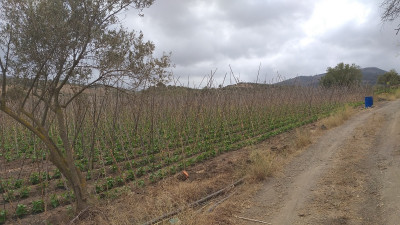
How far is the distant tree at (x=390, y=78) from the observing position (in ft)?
129

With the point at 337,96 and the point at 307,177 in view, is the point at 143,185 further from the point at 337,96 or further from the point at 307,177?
the point at 337,96

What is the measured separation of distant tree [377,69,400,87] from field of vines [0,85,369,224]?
25.4 m

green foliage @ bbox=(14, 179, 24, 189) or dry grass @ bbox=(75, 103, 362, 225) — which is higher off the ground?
green foliage @ bbox=(14, 179, 24, 189)

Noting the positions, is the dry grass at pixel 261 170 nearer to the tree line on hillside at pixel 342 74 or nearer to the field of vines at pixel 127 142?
the field of vines at pixel 127 142

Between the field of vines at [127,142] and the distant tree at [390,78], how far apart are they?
25.4 meters

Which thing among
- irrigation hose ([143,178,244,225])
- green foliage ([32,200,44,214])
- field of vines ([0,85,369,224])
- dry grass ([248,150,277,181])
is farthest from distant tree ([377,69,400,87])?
green foliage ([32,200,44,214])

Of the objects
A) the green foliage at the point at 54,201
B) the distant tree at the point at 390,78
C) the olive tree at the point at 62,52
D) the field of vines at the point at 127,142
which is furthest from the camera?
the distant tree at the point at 390,78

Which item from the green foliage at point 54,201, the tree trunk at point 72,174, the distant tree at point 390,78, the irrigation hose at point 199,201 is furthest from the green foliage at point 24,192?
the distant tree at point 390,78

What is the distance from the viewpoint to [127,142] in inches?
468

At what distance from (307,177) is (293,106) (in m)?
12.2

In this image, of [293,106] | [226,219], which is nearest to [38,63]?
[226,219]

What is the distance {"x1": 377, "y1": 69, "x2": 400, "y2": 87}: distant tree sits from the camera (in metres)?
39.5

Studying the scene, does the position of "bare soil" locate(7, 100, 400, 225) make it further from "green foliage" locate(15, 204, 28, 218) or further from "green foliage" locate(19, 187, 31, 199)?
"green foliage" locate(19, 187, 31, 199)

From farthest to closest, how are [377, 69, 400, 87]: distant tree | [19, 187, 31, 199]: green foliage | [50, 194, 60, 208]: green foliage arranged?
[377, 69, 400, 87]: distant tree < [19, 187, 31, 199]: green foliage < [50, 194, 60, 208]: green foliage
